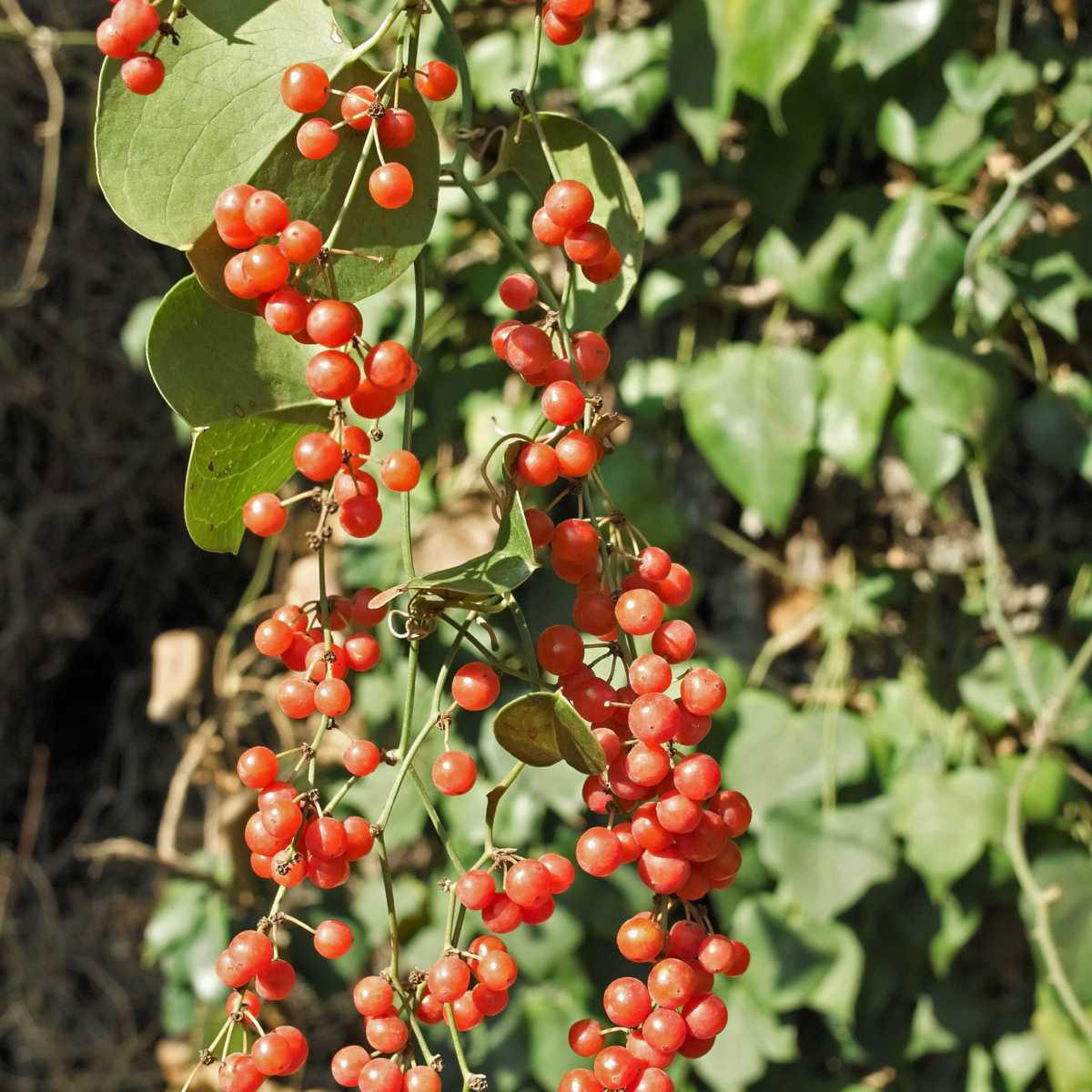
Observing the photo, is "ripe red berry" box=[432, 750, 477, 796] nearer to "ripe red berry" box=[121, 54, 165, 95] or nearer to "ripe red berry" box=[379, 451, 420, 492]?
"ripe red berry" box=[379, 451, 420, 492]

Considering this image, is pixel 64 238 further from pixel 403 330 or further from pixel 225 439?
pixel 225 439

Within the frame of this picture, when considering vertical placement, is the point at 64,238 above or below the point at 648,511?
below

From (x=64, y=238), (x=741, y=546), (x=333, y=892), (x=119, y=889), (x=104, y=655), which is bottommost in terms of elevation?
(x=119, y=889)

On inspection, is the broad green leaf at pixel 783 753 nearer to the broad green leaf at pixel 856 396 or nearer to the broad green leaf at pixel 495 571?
the broad green leaf at pixel 856 396

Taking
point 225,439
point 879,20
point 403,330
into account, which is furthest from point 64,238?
point 225,439

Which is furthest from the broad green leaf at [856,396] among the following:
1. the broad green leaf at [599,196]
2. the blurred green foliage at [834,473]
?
the broad green leaf at [599,196]

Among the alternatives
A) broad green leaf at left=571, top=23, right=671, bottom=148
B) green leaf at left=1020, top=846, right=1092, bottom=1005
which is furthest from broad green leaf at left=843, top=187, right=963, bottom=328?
green leaf at left=1020, top=846, right=1092, bottom=1005

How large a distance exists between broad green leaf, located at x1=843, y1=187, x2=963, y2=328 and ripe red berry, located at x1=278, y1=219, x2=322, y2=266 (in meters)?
0.70

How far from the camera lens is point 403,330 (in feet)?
3.40

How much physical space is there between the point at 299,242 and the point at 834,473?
836mm

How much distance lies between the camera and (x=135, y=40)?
15.5 inches

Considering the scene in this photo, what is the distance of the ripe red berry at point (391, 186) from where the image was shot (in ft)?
1.26

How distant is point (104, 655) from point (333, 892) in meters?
0.71

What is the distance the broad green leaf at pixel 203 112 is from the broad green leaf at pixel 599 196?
0.30 feet
